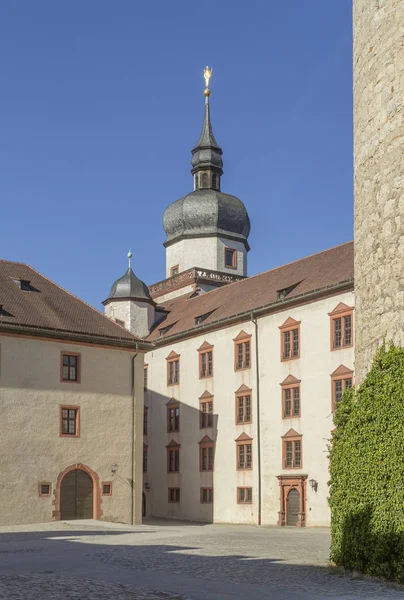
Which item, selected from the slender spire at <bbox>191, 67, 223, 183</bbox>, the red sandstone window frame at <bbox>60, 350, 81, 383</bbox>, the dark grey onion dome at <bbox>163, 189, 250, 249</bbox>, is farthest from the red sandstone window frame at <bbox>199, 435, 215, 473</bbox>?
the slender spire at <bbox>191, 67, 223, 183</bbox>

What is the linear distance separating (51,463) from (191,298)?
2134 centimetres

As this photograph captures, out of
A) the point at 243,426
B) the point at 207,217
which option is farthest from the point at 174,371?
the point at 207,217

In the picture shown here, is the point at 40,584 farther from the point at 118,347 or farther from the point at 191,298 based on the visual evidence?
the point at 191,298

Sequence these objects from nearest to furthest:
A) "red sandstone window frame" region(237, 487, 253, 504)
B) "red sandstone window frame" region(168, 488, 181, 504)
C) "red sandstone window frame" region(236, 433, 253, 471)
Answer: "red sandstone window frame" region(237, 487, 253, 504) → "red sandstone window frame" region(236, 433, 253, 471) → "red sandstone window frame" region(168, 488, 181, 504)

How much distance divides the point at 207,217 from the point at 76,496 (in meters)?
29.7

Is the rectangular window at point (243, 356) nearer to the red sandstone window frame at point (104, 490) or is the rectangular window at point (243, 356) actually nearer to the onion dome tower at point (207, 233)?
the red sandstone window frame at point (104, 490)

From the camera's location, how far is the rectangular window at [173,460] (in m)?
40.9

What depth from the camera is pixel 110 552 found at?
16.4 metres

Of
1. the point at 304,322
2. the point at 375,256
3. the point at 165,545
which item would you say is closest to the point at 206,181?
the point at 304,322

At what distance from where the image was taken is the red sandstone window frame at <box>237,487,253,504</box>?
3600cm

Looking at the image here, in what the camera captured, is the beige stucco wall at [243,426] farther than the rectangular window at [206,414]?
No

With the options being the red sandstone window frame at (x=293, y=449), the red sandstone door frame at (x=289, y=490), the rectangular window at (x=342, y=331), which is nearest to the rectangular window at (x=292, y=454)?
the red sandstone window frame at (x=293, y=449)

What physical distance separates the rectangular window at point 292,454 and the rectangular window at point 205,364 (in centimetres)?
632

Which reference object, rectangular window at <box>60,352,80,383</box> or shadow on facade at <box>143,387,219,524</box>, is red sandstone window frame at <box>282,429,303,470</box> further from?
rectangular window at <box>60,352,80,383</box>
